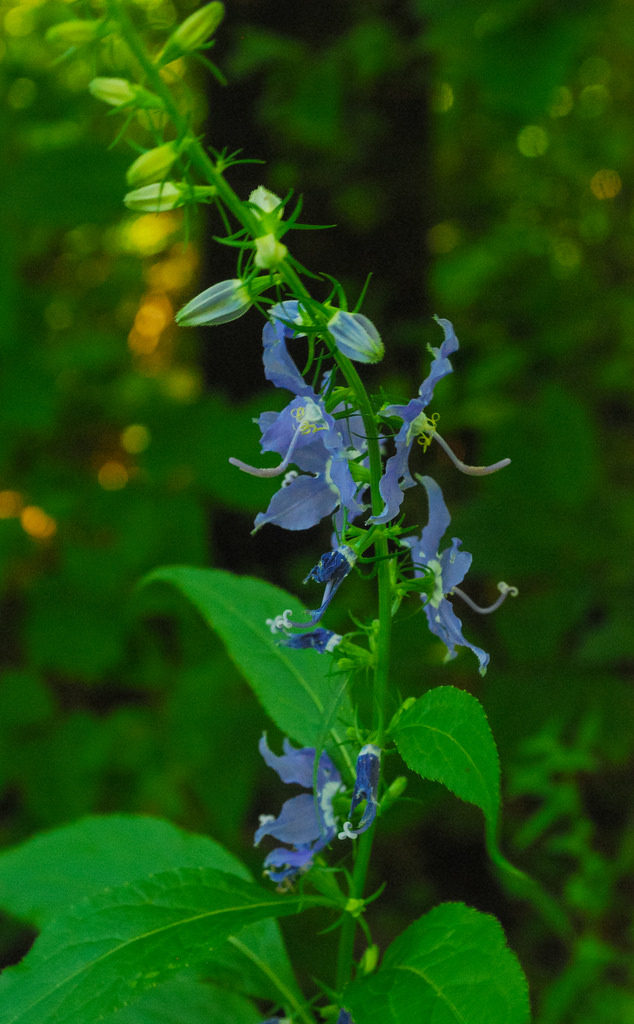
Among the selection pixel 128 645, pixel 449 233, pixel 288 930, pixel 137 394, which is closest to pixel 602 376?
pixel 449 233

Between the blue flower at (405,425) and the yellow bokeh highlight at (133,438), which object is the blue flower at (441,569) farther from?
the yellow bokeh highlight at (133,438)

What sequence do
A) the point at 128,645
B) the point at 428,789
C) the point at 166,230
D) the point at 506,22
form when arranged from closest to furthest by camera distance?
the point at 428,789 < the point at 506,22 < the point at 128,645 < the point at 166,230

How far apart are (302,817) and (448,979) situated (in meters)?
0.28

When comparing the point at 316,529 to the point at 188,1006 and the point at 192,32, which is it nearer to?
the point at 188,1006

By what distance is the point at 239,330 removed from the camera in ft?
11.0

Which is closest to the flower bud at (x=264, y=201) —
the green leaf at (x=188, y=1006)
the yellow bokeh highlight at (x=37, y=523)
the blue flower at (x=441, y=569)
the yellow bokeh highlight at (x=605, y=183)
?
the blue flower at (x=441, y=569)

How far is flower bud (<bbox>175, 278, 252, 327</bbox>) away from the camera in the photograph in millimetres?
973

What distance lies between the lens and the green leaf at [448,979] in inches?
35.3

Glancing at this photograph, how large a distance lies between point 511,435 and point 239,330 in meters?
1.05

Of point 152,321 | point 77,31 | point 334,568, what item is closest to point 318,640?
point 334,568

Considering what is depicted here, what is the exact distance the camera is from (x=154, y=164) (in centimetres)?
97

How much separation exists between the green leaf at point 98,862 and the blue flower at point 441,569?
660 mm

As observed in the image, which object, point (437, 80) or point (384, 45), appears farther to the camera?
point (437, 80)

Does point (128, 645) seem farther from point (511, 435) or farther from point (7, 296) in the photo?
point (511, 435)
